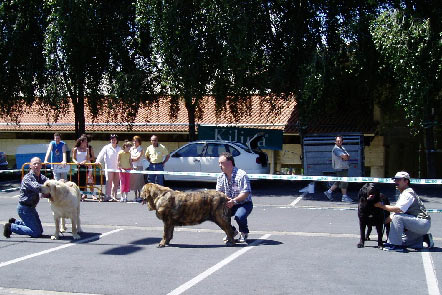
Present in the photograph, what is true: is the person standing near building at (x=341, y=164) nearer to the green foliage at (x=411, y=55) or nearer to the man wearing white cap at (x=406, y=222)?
the green foliage at (x=411, y=55)

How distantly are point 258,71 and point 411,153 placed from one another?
1275 centimetres

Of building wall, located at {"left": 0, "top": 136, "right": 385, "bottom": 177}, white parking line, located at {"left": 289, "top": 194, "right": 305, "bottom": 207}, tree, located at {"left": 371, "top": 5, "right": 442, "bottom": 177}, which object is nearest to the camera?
white parking line, located at {"left": 289, "top": 194, "right": 305, "bottom": 207}

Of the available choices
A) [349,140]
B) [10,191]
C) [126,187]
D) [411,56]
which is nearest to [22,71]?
[10,191]

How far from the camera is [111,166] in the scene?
15609 mm

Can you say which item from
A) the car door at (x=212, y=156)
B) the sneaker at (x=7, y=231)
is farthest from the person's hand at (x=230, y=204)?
the car door at (x=212, y=156)

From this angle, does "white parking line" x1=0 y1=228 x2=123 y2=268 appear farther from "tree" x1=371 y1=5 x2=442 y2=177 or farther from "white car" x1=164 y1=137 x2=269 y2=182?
"tree" x1=371 y1=5 x2=442 y2=177

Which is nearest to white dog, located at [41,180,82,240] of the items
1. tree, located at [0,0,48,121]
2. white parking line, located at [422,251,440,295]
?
white parking line, located at [422,251,440,295]

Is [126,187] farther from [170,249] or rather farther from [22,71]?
[22,71]

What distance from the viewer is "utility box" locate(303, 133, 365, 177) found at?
60.4 feet

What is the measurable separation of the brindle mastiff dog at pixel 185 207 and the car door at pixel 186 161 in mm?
9880

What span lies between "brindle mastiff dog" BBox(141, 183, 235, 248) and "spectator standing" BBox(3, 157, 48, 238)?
2.03m

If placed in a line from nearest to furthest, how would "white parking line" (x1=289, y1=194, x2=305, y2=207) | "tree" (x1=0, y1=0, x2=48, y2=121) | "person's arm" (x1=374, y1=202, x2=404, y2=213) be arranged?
"person's arm" (x1=374, y1=202, x2=404, y2=213) → "white parking line" (x1=289, y1=194, x2=305, y2=207) → "tree" (x1=0, y1=0, x2=48, y2=121)

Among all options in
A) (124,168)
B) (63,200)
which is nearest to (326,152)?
(124,168)

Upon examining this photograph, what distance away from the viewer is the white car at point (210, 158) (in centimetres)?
1847
